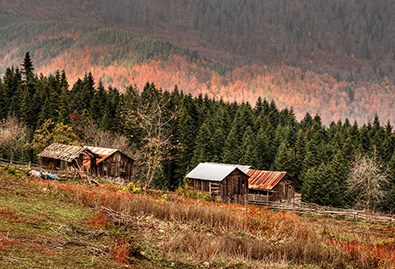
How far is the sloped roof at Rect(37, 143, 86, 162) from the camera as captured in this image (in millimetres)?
44850

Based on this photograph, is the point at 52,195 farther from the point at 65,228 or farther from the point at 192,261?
the point at 192,261

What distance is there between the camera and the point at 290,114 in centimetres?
13100

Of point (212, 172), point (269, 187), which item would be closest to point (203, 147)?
point (269, 187)

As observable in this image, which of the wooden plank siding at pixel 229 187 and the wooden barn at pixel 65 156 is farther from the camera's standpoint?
the wooden plank siding at pixel 229 187

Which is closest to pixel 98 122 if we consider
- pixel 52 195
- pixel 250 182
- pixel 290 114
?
pixel 250 182

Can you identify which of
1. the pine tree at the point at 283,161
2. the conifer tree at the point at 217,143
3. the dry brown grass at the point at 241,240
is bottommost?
the dry brown grass at the point at 241,240

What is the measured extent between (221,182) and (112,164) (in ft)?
56.0

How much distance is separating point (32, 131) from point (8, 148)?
39.6 feet

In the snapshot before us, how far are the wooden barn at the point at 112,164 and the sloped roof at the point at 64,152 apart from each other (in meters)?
4.44

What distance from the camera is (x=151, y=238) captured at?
12172 millimetres

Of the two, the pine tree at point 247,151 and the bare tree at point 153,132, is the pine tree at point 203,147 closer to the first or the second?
the pine tree at point 247,151

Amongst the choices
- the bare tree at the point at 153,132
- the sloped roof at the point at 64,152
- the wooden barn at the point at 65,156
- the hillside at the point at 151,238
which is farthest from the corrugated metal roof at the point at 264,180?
the hillside at the point at 151,238

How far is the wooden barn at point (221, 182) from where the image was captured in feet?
169

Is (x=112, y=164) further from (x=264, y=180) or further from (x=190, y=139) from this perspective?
(x=190, y=139)
